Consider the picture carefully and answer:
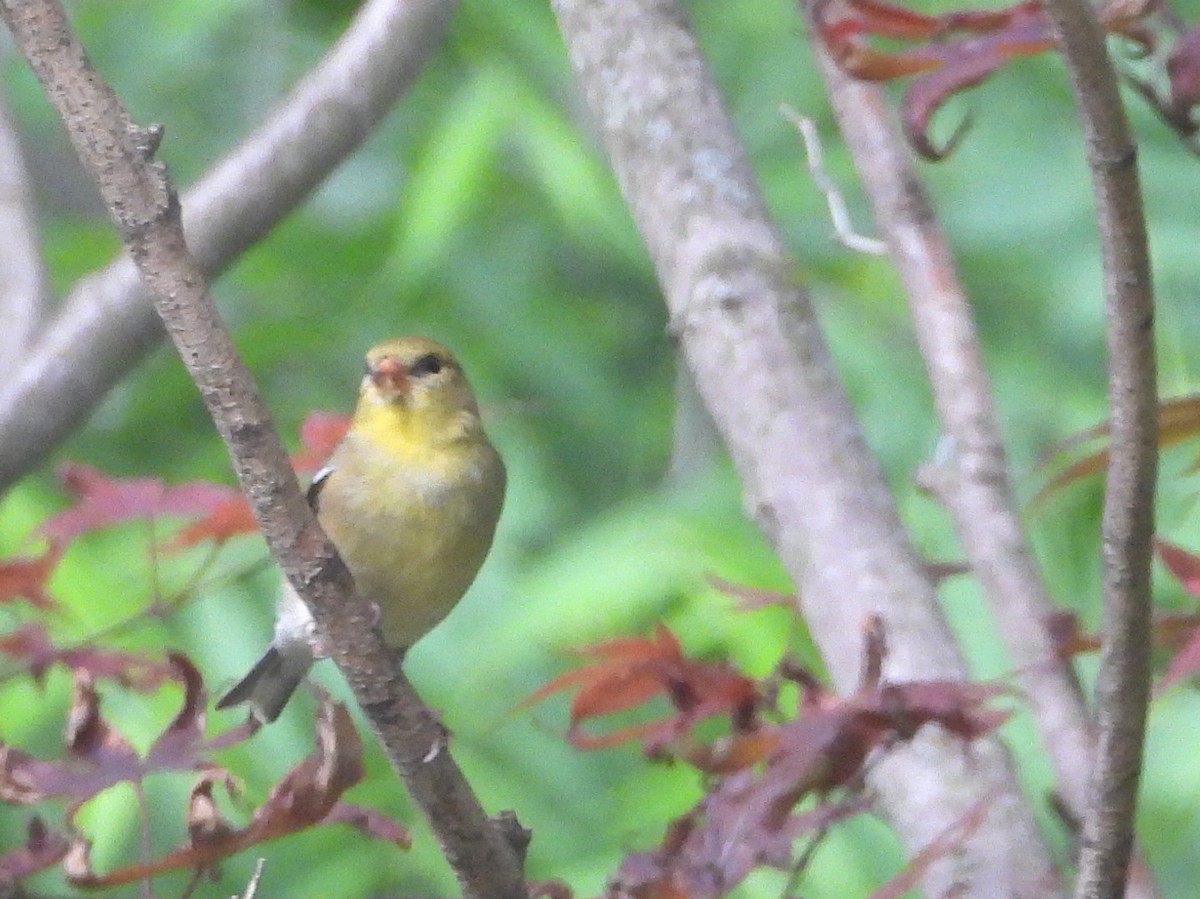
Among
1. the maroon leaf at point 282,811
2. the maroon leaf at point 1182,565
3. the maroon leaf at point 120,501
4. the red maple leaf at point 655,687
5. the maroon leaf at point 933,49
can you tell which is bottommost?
the maroon leaf at point 1182,565

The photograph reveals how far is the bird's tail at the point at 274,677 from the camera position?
1825mm

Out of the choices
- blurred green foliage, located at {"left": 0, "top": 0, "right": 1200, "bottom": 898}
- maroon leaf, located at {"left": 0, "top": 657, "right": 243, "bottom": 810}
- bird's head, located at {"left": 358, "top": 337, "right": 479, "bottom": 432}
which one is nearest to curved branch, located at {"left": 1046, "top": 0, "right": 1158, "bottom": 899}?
maroon leaf, located at {"left": 0, "top": 657, "right": 243, "bottom": 810}

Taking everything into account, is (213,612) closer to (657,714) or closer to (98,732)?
(657,714)

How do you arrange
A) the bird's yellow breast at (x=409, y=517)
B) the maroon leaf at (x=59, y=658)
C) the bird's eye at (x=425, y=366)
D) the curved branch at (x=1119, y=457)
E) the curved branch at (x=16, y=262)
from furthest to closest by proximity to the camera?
the bird's eye at (x=425, y=366)
the bird's yellow breast at (x=409, y=517)
the curved branch at (x=16, y=262)
the maroon leaf at (x=59, y=658)
the curved branch at (x=1119, y=457)

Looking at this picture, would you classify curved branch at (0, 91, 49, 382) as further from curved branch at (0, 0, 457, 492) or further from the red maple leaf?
the red maple leaf

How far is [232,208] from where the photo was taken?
1398mm

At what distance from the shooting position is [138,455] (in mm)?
2439

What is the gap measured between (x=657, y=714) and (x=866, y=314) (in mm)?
599

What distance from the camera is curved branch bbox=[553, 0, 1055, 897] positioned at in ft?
3.13

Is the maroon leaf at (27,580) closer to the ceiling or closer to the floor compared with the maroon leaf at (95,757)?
closer to the ceiling

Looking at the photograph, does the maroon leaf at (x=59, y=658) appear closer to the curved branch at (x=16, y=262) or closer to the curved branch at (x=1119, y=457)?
the curved branch at (x=16, y=262)

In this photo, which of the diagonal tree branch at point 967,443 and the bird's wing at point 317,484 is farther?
the bird's wing at point 317,484

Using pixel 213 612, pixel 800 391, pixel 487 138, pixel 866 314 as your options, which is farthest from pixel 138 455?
pixel 800 391

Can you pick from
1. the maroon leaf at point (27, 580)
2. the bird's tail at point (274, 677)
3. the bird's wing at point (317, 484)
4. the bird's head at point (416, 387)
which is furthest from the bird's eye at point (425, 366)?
the maroon leaf at point (27, 580)
